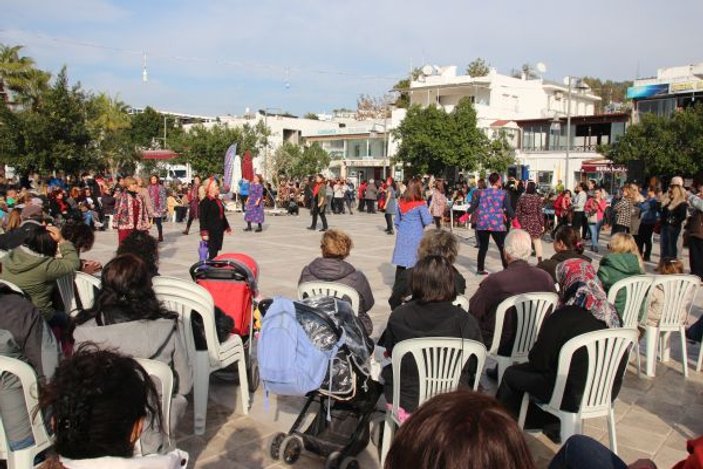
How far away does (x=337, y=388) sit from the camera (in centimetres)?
332

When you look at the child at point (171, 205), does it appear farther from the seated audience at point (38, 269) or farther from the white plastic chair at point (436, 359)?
the white plastic chair at point (436, 359)

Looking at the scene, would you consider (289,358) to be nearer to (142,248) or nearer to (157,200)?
(142,248)

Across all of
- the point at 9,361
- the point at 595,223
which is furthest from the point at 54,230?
the point at 595,223

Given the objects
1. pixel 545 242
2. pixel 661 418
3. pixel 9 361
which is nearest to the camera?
pixel 9 361

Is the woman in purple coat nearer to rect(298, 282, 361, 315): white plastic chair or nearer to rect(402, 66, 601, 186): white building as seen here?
rect(298, 282, 361, 315): white plastic chair

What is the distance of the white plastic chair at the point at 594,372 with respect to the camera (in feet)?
11.0

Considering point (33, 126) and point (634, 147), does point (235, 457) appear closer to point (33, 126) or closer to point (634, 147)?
point (33, 126)

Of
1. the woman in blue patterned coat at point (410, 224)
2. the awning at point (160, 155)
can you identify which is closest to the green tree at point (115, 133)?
the awning at point (160, 155)

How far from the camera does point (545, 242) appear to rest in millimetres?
16172

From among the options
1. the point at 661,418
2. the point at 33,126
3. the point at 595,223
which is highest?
the point at 33,126

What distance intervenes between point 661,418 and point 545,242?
482 inches

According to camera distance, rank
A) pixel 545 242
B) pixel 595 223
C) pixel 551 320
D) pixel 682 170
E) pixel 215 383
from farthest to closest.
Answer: pixel 682 170
pixel 545 242
pixel 595 223
pixel 215 383
pixel 551 320

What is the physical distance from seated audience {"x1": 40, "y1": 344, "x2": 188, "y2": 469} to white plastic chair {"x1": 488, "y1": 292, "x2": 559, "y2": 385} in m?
3.11

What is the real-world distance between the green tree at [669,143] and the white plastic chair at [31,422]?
→ 109ft
